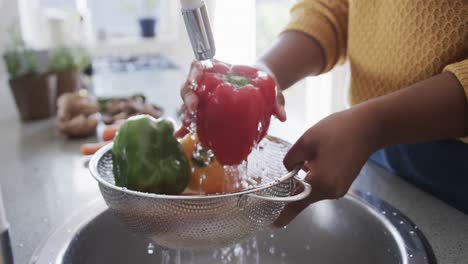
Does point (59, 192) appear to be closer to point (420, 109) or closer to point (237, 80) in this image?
point (237, 80)

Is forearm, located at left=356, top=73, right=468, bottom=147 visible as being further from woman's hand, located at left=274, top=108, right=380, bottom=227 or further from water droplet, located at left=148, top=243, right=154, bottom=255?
water droplet, located at left=148, top=243, right=154, bottom=255

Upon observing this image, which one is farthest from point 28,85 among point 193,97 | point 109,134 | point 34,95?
point 193,97

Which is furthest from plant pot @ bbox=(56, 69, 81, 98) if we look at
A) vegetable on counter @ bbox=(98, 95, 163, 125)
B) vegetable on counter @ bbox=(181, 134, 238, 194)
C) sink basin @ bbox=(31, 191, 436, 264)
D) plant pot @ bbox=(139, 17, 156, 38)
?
plant pot @ bbox=(139, 17, 156, 38)

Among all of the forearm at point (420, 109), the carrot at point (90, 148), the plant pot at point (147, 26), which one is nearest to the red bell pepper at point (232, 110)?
Answer: the forearm at point (420, 109)

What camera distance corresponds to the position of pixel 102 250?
2.09ft

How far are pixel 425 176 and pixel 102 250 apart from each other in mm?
431

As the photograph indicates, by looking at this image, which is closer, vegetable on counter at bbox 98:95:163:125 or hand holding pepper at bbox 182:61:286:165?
hand holding pepper at bbox 182:61:286:165

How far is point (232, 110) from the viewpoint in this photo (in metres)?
0.50

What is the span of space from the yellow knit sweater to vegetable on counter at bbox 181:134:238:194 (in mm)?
272

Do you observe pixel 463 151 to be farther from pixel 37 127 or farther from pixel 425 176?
pixel 37 127

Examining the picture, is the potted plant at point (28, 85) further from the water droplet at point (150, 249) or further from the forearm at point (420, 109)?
the forearm at point (420, 109)

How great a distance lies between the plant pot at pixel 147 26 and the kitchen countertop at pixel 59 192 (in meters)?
1.30

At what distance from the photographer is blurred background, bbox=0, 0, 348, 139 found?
144cm

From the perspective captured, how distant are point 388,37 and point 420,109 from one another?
0.58 feet
